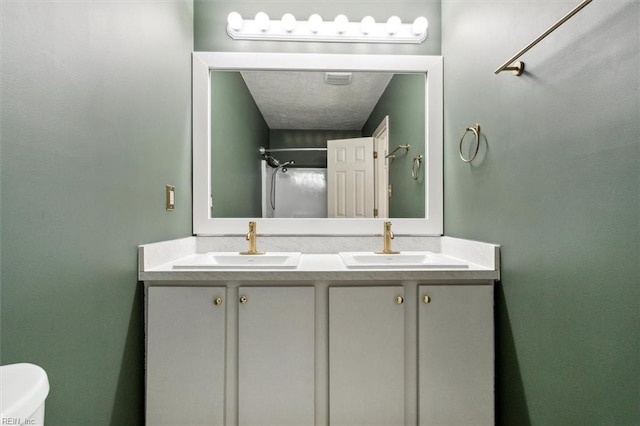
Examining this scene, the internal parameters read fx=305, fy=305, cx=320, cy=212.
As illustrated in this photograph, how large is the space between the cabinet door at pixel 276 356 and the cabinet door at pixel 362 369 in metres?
0.09

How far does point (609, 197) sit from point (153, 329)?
151 cm

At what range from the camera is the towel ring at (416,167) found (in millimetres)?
1742

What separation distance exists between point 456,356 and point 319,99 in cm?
143

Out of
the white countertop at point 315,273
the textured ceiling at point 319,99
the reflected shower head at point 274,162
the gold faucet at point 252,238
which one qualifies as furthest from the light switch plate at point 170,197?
the textured ceiling at point 319,99

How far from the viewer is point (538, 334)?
1.01 m

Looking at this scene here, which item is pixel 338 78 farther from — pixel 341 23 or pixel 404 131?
pixel 404 131

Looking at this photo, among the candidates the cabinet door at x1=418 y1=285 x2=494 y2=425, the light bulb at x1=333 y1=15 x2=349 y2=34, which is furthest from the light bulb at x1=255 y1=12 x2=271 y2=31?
the cabinet door at x1=418 y1=285 x2=494 y2=425

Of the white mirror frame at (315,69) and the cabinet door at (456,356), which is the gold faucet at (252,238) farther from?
the cabinet door at (456,356)

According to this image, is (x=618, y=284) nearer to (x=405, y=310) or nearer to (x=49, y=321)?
(x=405, y=310)

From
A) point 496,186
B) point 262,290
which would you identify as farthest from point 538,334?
point 262,290

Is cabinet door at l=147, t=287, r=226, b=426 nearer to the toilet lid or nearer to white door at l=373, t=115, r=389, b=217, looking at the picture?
the toilet lid

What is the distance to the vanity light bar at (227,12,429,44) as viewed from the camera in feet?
5.41

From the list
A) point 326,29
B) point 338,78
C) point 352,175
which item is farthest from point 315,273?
point 326,29

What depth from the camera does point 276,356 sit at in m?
1.19
